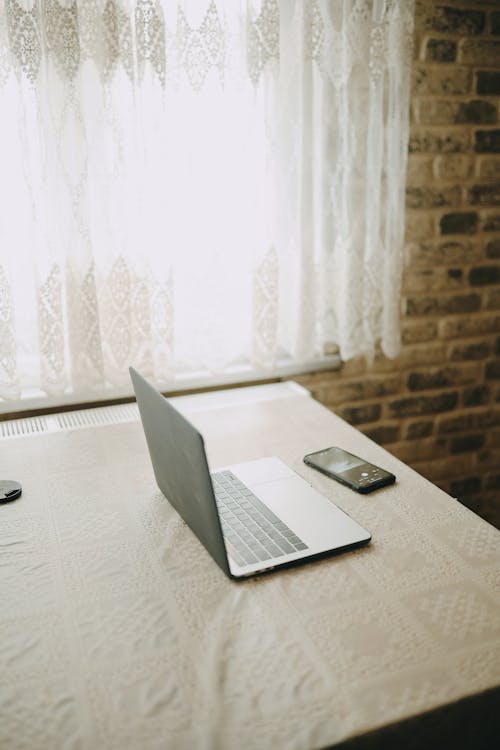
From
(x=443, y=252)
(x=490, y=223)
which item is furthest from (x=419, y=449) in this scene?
(x=490, y=223)

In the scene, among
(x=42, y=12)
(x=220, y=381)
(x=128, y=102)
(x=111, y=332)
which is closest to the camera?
(x=42, y=12)

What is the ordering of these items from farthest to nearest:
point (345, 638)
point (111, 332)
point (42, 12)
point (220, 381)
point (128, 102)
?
1. point (220, 381)
2. point (111, 332)
3. point (128, 102)
4. point (42, 12)
5. point (345, 638)

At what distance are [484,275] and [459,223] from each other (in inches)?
8.2

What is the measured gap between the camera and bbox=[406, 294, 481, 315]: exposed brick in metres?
2.17

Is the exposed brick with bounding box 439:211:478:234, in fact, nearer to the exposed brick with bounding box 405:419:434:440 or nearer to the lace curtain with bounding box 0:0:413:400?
the lace curtain with bounding box 0:0:413:400

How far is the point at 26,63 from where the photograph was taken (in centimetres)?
155

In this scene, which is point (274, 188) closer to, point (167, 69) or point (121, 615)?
point (167, 69)

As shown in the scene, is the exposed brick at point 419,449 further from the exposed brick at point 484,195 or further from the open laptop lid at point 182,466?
the open laptop lid at point 182,466

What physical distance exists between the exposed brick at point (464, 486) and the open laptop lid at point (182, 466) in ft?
4.71

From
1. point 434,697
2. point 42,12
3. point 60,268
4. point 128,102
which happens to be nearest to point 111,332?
point 60,268

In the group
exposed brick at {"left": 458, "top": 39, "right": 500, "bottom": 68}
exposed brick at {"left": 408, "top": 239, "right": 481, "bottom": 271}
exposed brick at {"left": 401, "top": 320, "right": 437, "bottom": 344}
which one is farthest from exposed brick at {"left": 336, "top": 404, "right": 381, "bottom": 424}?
exposed brick at {"left": 458, "top": 39, "right": 500, "bottom": 68}

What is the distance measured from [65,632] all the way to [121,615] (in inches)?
3.2

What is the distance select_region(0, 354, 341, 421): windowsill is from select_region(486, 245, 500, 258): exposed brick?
2.04ft

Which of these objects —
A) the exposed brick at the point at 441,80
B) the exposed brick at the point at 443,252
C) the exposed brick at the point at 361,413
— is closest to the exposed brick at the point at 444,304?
the exposed brick at the point at 443,252
